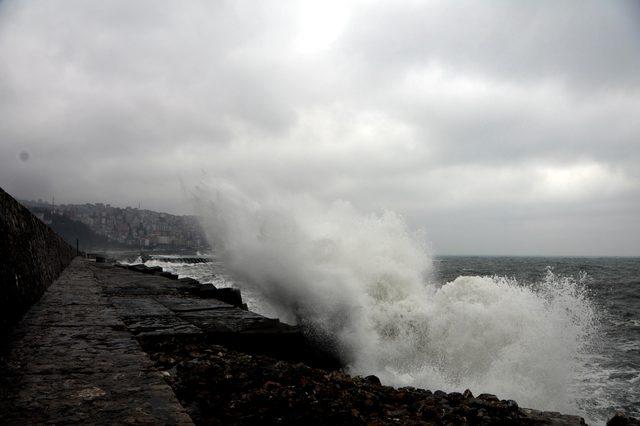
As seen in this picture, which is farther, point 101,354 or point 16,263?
point 16,263

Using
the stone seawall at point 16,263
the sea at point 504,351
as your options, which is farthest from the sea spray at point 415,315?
the stone seawall at point 16,263

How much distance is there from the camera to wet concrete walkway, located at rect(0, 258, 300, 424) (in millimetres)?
1577

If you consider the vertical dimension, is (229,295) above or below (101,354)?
below

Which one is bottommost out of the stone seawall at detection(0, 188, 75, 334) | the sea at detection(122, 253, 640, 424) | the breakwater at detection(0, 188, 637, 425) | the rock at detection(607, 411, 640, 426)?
the sea at detection(122, 253, 640, 424)

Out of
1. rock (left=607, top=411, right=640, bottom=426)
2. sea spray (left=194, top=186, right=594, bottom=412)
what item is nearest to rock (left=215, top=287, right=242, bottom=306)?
sea spray (left=194, top=186, right=594, bottom=412)

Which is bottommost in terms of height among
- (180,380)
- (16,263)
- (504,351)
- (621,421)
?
(504,351)

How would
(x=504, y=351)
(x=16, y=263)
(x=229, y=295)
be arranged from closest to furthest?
1. (x=16, y=263)
2. (x=229, y=295)
3. (x=504, y=351)

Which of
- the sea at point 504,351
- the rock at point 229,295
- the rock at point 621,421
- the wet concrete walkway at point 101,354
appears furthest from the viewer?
the rock at point 229,295

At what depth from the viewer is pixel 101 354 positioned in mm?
2350

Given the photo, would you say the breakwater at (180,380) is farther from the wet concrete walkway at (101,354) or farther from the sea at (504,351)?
the sea at (504,351)

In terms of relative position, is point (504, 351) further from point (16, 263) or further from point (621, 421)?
point (16, 263)

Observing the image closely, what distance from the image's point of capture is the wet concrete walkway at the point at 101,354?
1577mm

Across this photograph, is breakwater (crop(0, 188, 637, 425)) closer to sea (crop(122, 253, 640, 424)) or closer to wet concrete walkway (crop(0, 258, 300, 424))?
wet concrete walkway (crop(0, 258, 300, 424))

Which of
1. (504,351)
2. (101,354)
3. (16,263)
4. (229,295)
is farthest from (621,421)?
(229,295)
